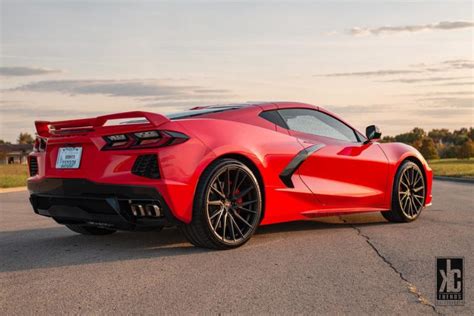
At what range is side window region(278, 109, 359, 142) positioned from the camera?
23.4ft

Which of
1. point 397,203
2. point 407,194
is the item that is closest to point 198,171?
point 397,203

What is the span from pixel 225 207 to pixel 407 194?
326 cm

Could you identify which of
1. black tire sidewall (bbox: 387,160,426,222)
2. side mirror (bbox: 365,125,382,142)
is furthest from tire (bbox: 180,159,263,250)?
black tire sidewall (bbox: 387,160,426,222)

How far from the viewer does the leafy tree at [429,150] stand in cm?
9875

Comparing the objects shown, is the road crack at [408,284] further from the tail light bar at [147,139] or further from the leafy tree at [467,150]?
the leafy tree at [467,150]

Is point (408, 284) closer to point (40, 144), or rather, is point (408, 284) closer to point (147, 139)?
point (147, 139)

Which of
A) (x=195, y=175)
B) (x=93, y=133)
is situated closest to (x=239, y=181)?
(x=195, y=175)

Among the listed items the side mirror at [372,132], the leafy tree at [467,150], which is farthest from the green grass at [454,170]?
the leafy tree at [467,150]

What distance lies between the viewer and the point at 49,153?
641 centimetres

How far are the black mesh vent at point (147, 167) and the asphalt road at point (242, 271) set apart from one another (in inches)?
29.6

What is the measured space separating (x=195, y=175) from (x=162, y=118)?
0.58 meters

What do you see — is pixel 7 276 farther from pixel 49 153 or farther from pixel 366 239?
pixel 366 239

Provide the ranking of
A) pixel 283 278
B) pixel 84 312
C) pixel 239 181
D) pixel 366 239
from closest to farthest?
pixel 84 312 < pixel 283 278 < pixel 239 181 < pixel 366 239

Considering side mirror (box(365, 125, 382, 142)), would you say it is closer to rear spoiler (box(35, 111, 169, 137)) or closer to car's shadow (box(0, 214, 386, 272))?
car's shadow (box(0, 214, 386, 272))
